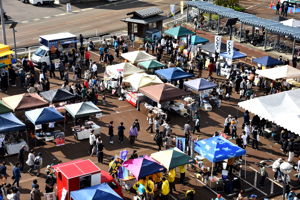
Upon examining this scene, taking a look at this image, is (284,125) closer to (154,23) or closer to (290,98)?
(290,98)

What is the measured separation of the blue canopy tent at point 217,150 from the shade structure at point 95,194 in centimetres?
640

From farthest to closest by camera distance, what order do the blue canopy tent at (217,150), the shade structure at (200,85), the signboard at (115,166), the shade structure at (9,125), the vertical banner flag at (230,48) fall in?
the vertical banner flag at (230,48) → the shade structure at (200,85) → the shade structure at (9,125) → the blue canopy tent at (217,150) → the signboard at (115,166)

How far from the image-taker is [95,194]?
62.5 feet

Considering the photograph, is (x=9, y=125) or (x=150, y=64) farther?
(x=150, y=64)

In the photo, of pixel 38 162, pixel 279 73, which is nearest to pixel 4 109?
pixel 38 162

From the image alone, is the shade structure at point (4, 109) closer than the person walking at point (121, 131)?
Yes

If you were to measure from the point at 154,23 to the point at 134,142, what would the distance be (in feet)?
79.5

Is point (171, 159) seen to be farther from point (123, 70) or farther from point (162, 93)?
point (123, 70)

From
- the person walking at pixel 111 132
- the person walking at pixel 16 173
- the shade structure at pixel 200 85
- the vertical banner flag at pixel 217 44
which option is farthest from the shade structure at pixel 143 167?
the vertical banner flag at pixel 217 44

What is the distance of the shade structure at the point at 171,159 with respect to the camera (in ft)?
73.0

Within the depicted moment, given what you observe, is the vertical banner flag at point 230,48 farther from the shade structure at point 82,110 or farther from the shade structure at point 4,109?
the shade structure at point 4,109

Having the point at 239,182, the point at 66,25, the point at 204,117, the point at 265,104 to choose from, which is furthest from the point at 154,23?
the point at 239,182

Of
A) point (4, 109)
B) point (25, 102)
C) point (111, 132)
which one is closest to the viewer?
point (4, 109)

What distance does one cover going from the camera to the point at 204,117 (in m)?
32.0
